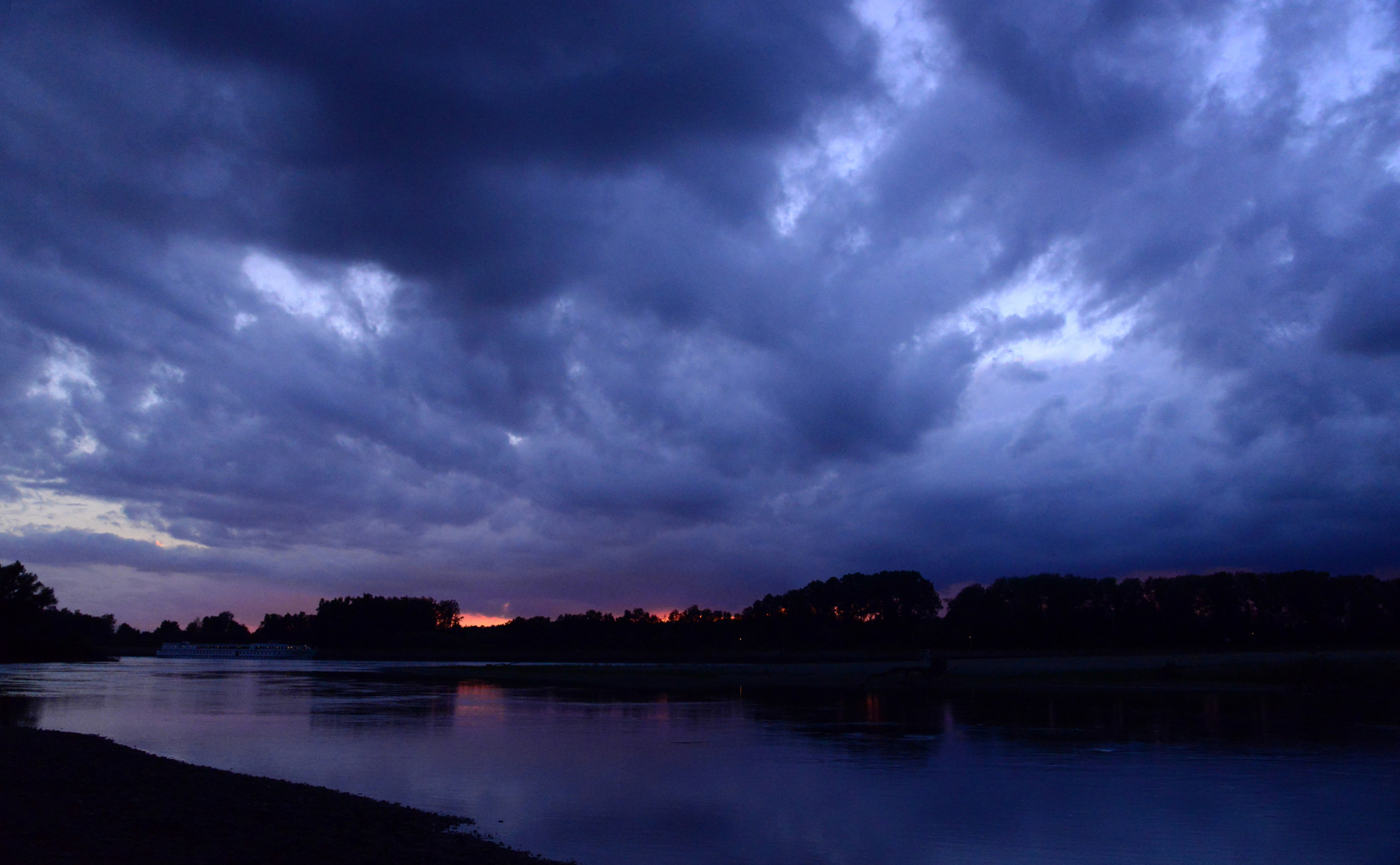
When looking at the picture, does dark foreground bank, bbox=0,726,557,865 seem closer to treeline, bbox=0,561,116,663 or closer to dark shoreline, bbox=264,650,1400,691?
dark shoreline, bbox=264,650,1400,691

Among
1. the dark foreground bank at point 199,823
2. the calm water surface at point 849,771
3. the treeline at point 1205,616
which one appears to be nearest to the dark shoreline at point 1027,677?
the calm water surface at point 849,771

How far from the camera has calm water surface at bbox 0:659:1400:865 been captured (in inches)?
705

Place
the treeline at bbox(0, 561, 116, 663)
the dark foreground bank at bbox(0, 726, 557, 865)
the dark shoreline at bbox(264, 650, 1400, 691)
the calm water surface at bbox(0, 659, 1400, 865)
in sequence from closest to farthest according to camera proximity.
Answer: the dark foreground bank at bbox(0, 726, 557, 865), the calm water surface at bbox(0, 659, 1400, 865), the dark shoreline at bbox(264, 650, 1400, 691), the treeline at bbox(0, 561, 116, 663)

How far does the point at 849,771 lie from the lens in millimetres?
26297

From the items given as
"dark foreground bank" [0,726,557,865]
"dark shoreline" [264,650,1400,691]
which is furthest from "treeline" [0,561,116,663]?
"dark foreground bank" [0,726,557,865]

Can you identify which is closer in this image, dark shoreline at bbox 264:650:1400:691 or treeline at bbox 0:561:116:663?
dark shoreline at bbox 264:650:1400:691

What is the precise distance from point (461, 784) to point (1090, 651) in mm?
135828

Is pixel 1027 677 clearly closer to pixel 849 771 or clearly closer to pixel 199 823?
pixel 849 771

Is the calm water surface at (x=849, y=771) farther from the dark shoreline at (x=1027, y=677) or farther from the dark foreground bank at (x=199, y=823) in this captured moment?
the dark shoreline at (x=1027, y=677)

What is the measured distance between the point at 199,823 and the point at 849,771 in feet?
55.4

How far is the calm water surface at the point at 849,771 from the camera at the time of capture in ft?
58.7

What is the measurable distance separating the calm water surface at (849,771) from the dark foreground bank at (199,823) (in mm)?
2050

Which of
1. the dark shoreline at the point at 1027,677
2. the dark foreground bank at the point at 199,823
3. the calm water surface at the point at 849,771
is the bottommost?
the dark shoreline at the point at 1027,677

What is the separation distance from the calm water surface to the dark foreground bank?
2050 millimetres
